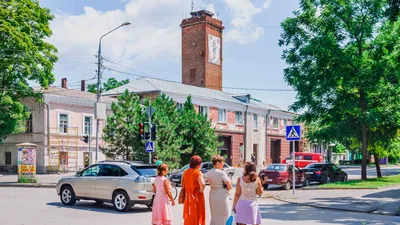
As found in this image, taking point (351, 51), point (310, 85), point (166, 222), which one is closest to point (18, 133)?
point (310, 85)

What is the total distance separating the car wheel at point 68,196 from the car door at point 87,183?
0.71 ft

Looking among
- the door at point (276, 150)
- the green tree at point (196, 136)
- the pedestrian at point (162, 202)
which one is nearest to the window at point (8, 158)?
the green tree at point (196, 136)

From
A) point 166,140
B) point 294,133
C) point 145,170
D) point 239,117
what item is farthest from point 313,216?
point 239,117

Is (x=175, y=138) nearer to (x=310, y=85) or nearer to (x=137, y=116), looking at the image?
(x=137, y=116)

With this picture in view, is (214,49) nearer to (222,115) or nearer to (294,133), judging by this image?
(222,115)

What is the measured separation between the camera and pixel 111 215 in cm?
1421

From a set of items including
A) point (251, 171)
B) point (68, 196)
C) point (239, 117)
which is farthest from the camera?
point (239, 117)

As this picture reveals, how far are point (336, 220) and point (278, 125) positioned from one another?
53606 mm

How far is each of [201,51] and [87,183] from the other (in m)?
55.6

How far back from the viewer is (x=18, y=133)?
41.4m

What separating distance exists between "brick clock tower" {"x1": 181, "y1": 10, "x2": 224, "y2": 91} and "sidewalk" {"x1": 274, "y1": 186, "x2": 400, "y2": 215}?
47767mm

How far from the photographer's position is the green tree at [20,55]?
34.6 metres

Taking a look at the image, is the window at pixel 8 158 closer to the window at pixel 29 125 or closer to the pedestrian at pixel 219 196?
the window at pixel 29 125

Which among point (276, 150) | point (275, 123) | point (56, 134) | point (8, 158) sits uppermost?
point (275, 123)
